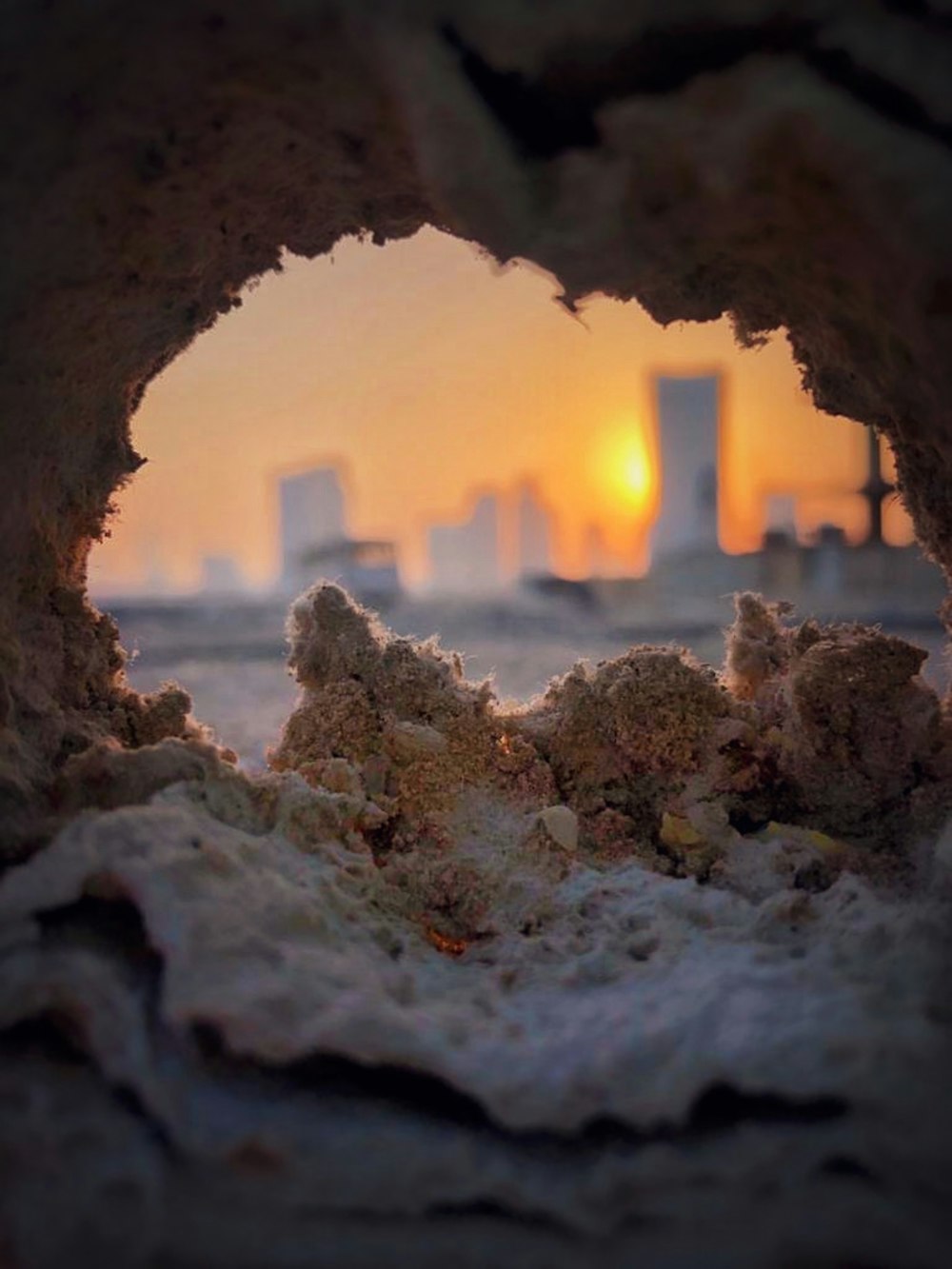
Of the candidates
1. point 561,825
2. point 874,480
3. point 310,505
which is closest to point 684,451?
point 874,480

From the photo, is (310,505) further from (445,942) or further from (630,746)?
(445,942)

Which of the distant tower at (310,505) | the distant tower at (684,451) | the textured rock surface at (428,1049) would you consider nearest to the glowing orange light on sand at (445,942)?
the textured rock surface at (428,1049)

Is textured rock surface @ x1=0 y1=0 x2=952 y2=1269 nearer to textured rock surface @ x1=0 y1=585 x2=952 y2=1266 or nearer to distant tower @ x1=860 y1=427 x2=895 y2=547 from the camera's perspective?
textured rock surface @ x1=0 y1=585 x2=952 y2=1266

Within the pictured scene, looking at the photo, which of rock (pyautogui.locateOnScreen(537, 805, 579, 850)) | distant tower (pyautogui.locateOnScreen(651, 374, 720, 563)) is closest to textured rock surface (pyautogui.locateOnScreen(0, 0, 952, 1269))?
rock (pyautogui.locateOnScreen(537, 805, 579, 850))

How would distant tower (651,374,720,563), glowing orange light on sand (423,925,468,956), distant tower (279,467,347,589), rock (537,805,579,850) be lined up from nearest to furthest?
glowing orange light on sand (423,925,468,956), rock (537,805,579,850), distant tower (651,374,720,563), distant tower (279,467,347,589)

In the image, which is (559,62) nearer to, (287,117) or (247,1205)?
(287,117)
